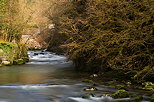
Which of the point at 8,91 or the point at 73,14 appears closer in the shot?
the point at 8,91

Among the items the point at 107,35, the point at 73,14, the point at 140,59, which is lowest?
the point at 140,59

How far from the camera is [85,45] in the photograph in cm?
1378

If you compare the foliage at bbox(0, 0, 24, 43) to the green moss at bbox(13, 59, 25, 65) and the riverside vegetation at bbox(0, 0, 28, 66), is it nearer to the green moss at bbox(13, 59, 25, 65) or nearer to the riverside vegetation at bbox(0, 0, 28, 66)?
the riverside vegetation at bbox(0, 0, 28, 66)

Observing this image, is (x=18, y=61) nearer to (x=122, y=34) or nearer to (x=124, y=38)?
(x=122, y=34)

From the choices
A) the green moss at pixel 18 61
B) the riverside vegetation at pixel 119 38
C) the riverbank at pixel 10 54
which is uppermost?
the riverside vegetation at pixel 119 38

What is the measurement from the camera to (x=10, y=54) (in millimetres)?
23672

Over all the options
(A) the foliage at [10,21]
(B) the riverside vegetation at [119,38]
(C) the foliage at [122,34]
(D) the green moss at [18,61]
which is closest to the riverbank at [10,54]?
(D) the green moss at [18,61]

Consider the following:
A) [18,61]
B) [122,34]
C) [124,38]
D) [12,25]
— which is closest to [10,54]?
[18,61]

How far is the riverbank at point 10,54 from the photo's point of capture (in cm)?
2278

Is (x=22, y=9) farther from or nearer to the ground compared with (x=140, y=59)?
farther from the ground

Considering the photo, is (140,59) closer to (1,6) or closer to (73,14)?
(73,14)

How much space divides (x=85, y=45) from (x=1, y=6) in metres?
16.9

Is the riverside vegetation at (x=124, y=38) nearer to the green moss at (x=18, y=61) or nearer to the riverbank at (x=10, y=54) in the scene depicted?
the riverbank at (x=10, y=54)

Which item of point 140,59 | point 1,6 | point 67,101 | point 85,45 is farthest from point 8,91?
point 1,6
